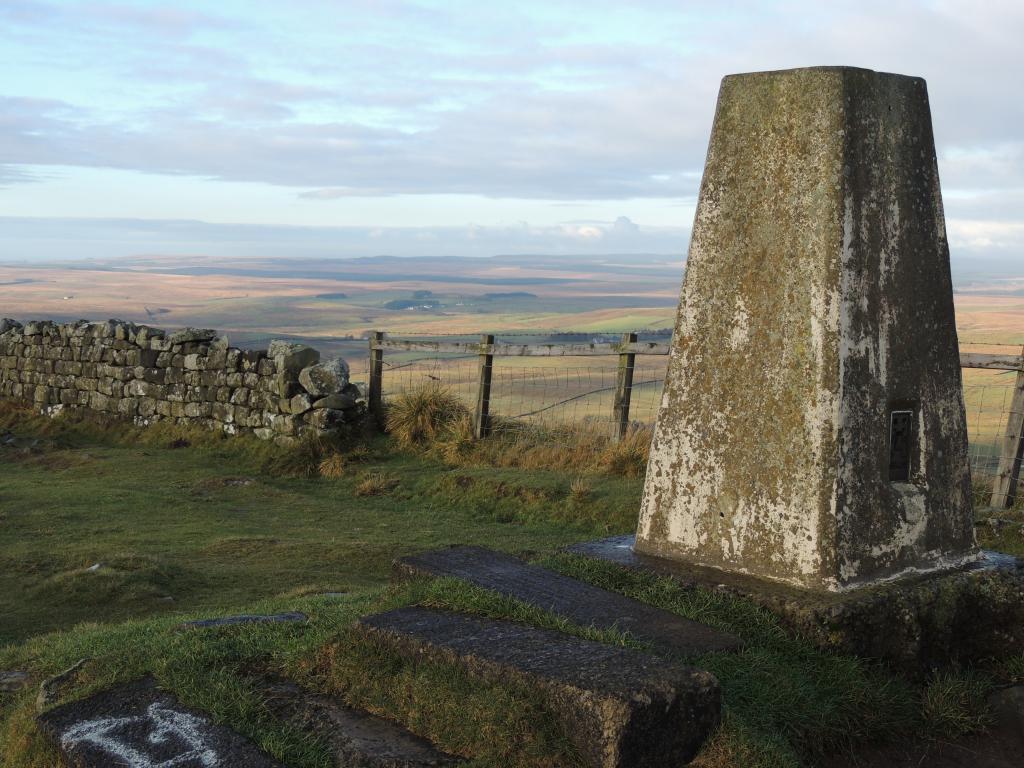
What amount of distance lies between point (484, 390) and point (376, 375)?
2064 millimetres

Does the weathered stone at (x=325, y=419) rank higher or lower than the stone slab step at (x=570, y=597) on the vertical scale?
lower

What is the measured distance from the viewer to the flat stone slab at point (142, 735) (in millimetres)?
3258

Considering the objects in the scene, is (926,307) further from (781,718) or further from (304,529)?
(304,529)

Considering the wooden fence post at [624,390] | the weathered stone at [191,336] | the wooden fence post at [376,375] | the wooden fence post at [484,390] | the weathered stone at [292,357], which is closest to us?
the wooden fence post at [624,390]

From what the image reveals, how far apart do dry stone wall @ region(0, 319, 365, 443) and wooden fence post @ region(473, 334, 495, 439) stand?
183 cm

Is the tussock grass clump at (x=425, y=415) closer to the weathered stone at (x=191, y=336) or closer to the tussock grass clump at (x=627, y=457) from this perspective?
the tussock grass clump at (x=627, y=457)

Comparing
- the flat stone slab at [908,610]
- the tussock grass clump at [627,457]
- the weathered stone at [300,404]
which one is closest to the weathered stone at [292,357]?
the weathered stone at [300,404]

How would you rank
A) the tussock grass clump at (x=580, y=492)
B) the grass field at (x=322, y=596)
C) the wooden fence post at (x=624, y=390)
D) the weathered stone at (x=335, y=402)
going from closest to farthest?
the grass field at (x=322, y=596) → the tussock grass clump at (x=580, y=492) → the wooden fence post at (x=624, y=390) → the weathered stone at (x=335, y=402)

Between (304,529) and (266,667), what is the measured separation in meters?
5.79

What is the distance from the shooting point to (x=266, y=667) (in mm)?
A: 4039

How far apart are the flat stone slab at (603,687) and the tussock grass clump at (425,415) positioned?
9084mm

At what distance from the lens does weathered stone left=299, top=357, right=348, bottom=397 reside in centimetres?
1340

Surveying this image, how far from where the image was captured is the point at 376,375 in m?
14.1

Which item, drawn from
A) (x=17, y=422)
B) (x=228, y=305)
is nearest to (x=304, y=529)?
(x=17, y=422)
